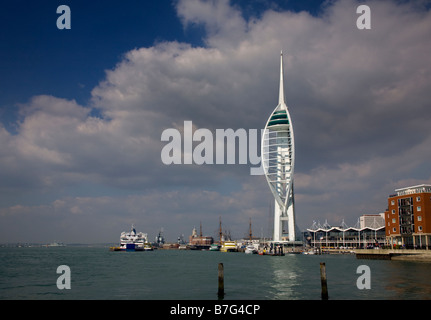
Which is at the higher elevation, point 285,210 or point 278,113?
point 278,113

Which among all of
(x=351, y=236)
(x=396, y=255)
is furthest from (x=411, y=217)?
(x=351, y=236)

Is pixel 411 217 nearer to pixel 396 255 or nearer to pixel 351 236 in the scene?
pixel 396 255

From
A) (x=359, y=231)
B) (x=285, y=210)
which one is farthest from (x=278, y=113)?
(x=359, y=231)

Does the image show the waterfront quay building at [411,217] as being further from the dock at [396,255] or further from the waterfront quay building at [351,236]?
the waterfront quay building at [351,236]

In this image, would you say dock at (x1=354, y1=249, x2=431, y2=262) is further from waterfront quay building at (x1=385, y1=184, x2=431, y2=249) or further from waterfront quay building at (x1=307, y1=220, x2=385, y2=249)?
waterfront quay building at (x1=307, y1=220, x2=385, y2=249)

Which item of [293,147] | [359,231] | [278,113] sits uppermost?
[278,113]

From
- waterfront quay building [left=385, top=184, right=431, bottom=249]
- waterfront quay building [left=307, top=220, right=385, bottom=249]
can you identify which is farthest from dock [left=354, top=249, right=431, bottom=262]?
waterfront quay building [left=307, top=220, right=385, bottom=249]
